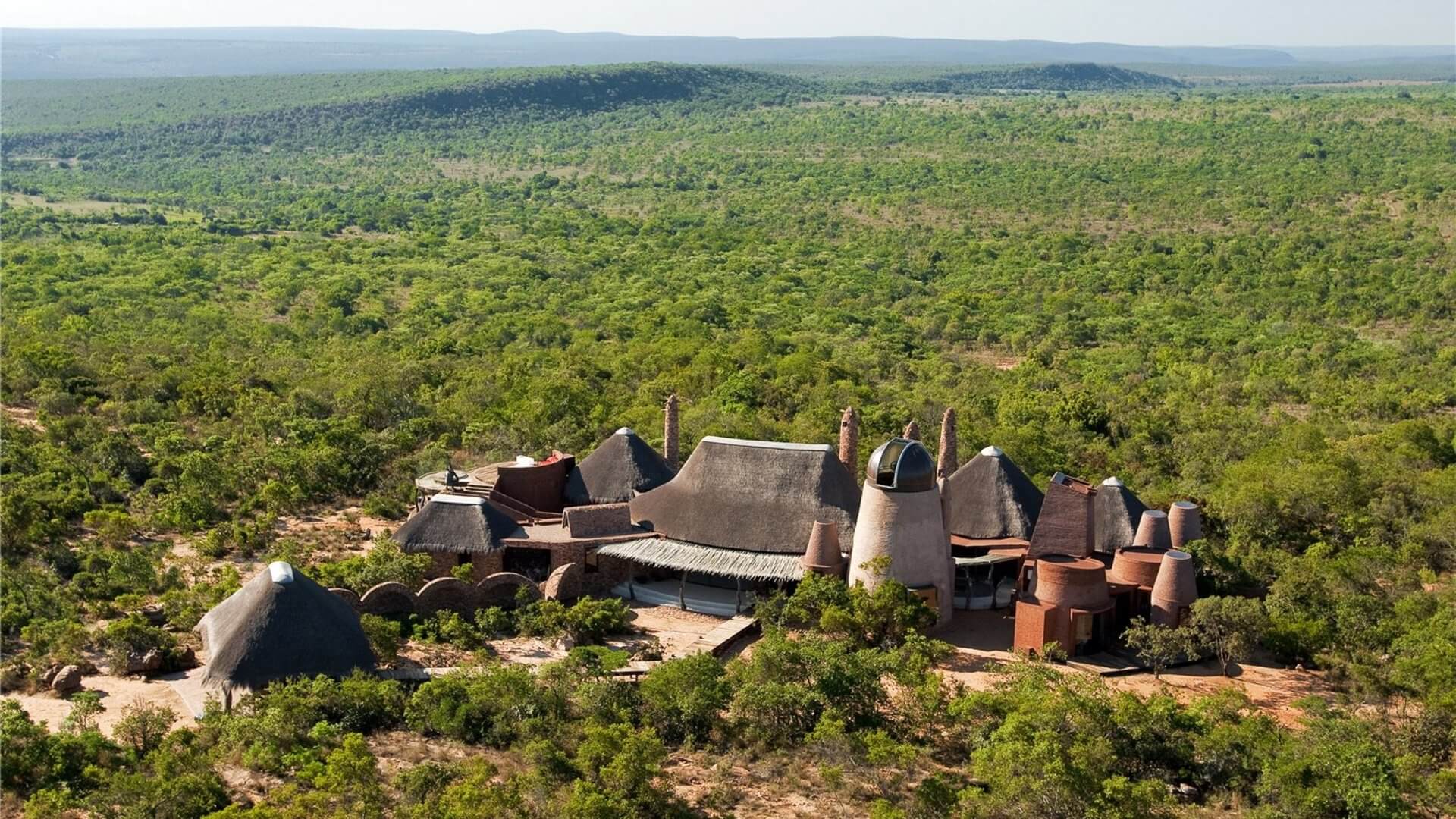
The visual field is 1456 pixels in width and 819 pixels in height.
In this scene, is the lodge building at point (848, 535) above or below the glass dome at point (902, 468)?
below

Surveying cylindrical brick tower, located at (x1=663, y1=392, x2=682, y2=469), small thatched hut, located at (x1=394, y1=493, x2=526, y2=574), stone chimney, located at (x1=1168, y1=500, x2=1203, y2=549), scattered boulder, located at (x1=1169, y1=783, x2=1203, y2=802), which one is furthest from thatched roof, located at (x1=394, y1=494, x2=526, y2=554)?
scattered boulder, located at (x1=1169, y1=783, x2=1203, y2=802)

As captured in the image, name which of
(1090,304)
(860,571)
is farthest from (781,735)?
(1090,304)

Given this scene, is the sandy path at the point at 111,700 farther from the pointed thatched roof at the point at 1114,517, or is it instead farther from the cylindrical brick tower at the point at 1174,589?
the pointed thatched roof at the point at 1114,517

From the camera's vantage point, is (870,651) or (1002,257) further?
(1002,257)

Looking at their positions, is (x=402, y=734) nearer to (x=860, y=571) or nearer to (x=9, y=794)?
(x=9, y=794)

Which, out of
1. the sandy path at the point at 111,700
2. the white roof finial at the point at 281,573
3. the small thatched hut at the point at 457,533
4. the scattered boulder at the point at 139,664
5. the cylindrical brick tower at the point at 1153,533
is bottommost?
the sandy path at the point at 111,700

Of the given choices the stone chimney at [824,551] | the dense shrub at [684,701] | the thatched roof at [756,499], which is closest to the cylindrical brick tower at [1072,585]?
the stone chimney at [824,551]
